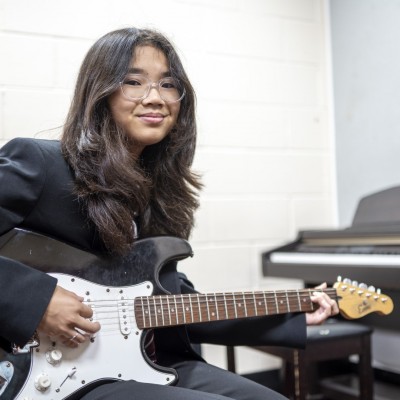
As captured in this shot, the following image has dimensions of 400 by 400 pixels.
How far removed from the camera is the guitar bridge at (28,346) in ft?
3.92

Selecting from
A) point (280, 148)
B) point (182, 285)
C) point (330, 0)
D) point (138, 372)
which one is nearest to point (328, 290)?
point (182, 285)

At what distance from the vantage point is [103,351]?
1268 mm

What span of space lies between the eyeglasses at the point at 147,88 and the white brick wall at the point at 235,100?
0.86 m

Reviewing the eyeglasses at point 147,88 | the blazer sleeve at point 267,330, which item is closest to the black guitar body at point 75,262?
the blazer sleeve at point 267,330

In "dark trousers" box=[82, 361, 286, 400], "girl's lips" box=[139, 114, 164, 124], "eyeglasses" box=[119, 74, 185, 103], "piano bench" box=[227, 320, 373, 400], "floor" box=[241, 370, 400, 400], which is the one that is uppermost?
"eyeglasses" box=[119, 74, 185, 103]

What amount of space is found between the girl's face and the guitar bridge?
56 cm

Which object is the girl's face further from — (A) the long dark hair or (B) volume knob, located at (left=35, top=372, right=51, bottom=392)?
(B) volume knob, located at (left=35, top=372, right=51, bottom=392)

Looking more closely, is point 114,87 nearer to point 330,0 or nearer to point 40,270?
point 40,270

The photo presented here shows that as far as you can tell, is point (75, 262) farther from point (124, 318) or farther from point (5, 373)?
point (5, 373)

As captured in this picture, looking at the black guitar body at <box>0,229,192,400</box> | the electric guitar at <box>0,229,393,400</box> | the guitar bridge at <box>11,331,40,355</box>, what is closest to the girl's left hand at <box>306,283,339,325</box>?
the electric guitar at <box>0,229,393,400</box>

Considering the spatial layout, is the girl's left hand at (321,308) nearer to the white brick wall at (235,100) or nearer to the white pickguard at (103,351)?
the white pickguard at (103,351)

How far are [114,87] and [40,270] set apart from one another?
0.50m

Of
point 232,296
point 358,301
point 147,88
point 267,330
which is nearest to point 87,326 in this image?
point 232,296

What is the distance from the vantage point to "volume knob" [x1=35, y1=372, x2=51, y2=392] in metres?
1.18
